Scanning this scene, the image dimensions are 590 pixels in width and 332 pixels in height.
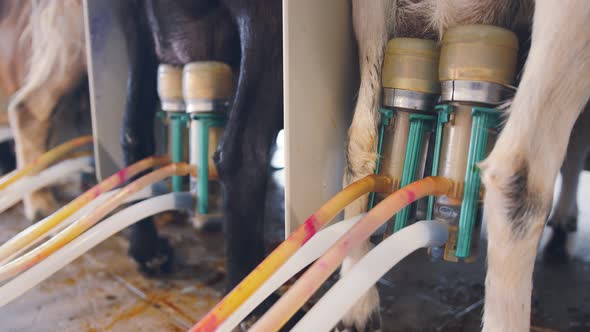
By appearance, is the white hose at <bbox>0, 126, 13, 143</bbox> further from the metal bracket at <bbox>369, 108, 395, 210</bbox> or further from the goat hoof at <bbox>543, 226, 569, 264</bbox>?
the goat hoof at <bbox>543, 226, 569, 264</bbox>

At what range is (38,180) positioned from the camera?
1.10 metres

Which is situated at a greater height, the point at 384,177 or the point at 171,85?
the point at 171,85

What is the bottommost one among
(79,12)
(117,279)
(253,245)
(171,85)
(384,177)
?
(117,279)

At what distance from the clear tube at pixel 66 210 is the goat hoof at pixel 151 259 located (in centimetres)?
20

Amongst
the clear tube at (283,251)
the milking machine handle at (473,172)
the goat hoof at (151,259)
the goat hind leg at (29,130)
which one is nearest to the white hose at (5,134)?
the goat hind leg at (29,130)

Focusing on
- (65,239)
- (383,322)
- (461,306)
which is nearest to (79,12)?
(65,239)

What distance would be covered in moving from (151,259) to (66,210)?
281 mm

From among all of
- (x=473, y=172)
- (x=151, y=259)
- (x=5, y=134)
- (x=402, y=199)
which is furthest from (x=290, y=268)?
(x=5, y=134)

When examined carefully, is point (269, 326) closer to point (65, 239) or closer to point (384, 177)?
point (384, 177)

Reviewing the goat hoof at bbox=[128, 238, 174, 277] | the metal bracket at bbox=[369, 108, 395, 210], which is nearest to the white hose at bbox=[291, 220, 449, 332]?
the metal bracket at bbox=[369, 108, 395, 210]

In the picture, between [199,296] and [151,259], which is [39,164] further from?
[199,296]

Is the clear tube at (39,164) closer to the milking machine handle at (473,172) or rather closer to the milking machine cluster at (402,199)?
the milking machine cluster at (402,199)

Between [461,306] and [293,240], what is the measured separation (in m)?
0.51

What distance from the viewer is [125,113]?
103cm
